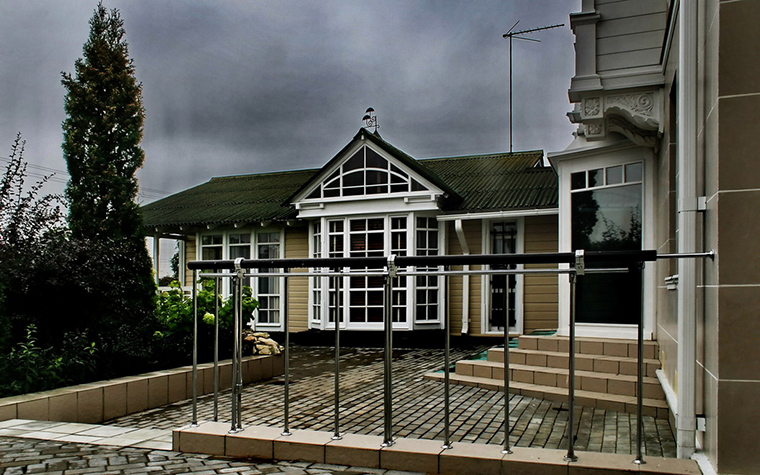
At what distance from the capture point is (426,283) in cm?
1207

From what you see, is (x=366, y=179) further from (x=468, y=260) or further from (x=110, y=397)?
(x=468, y=260)

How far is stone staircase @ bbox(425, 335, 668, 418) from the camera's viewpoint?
5.68m

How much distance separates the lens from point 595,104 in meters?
6.18

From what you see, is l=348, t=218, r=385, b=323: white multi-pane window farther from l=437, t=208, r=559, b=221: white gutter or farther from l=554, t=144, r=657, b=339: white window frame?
l=554, t=144, r=657, b=339: white window frame

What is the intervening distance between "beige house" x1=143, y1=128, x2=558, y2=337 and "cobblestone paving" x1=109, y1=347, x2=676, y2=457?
4.22 m

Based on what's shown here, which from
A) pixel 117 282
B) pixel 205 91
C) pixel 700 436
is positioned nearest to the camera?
pixel 700 436

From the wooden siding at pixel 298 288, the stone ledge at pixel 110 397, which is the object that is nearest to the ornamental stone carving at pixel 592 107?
the stone ledge at pixel 110 397

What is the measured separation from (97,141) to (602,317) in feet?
26.0

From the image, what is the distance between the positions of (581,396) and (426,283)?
634 cm

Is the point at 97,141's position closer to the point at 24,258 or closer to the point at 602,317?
the point at 24,258

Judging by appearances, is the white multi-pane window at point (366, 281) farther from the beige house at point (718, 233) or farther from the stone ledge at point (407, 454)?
the stone ledge at point (407, 454)

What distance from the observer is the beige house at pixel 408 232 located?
11.6 m

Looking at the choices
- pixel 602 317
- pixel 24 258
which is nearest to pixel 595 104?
pixel 602 317

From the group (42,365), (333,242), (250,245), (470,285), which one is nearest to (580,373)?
(42,365)
